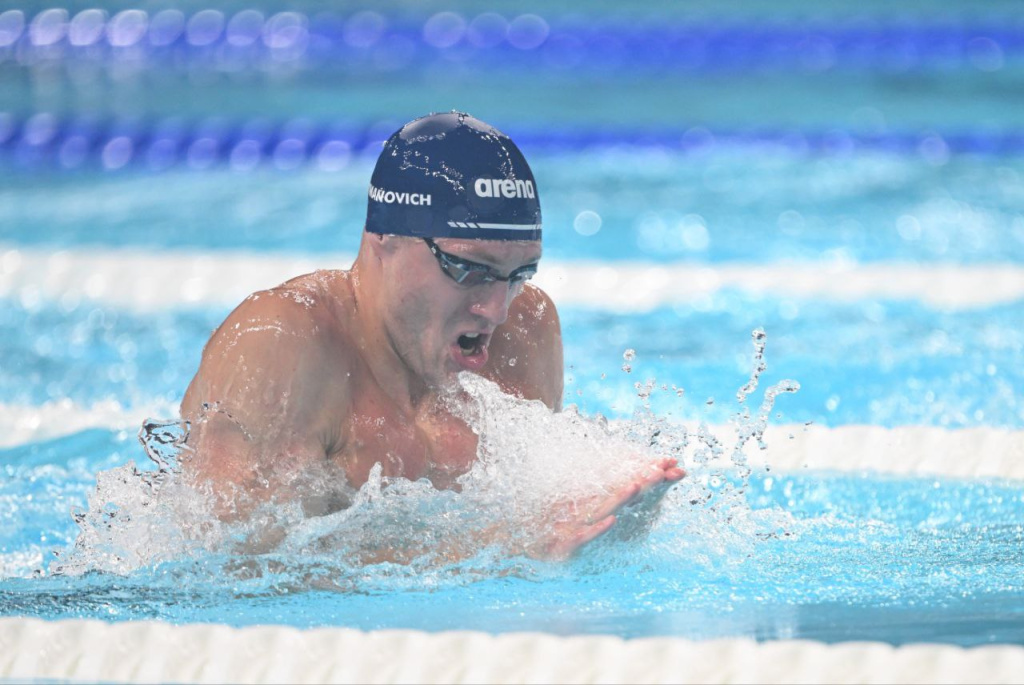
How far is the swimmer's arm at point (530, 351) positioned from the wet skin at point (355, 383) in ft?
0.15

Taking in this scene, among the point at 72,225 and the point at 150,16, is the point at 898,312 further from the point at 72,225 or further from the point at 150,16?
the point at 150,16

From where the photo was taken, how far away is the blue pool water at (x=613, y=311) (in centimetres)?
229

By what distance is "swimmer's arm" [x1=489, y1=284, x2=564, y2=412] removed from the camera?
101 inches

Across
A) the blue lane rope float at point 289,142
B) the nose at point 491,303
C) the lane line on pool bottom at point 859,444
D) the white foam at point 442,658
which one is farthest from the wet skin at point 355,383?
the blue lane rope float at point 289,142

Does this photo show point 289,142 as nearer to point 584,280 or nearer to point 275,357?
point 584,280

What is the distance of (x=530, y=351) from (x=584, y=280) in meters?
2.86

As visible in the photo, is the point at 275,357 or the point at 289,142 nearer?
the point at 275,357

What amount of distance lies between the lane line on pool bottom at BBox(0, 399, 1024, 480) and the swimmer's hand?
129 cm

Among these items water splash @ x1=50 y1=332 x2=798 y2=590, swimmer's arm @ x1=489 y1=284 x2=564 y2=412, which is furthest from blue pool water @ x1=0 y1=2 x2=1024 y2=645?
swimmer's arm @ x1=489 y1=284 x2=564 y2=412

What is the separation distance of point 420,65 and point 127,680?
776 centimetres

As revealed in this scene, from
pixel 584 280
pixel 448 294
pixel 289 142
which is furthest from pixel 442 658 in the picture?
pixel 289 142

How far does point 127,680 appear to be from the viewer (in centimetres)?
202

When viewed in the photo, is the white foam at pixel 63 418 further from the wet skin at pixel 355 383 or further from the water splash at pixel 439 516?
the wet skin at pixel 355 383

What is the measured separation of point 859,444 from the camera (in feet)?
11.5
